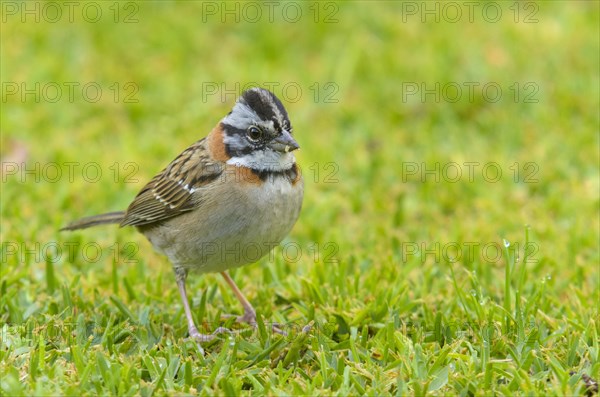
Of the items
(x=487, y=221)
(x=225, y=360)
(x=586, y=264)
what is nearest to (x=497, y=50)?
(x=487, y=221)

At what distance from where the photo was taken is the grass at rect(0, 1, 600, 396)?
4.76m

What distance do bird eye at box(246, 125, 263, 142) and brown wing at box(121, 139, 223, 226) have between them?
0.91 feet

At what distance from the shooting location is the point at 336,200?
756 centimetres

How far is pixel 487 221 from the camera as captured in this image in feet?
23.3

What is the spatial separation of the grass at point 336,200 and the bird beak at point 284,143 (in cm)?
94

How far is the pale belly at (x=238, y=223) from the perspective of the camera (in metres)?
5.26
